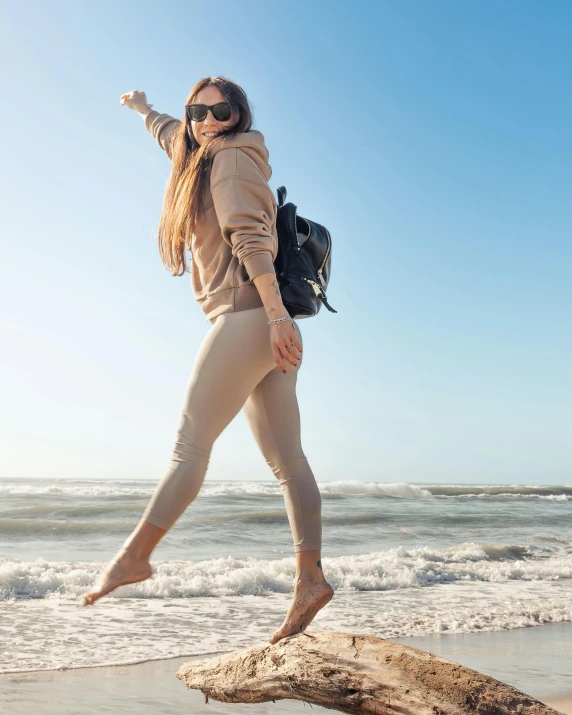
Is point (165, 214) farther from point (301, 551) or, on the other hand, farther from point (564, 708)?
point (564, 708)

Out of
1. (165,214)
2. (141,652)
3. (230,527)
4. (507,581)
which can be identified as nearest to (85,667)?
(141,652)

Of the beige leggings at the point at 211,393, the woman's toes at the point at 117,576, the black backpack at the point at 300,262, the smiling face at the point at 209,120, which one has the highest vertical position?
the smiling face at the point at 209,120

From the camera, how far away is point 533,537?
12.2m

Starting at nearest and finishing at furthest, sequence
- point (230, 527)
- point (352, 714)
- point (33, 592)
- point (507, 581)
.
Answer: point (352, 714), point (33, 592), point (507, 581), point (230, 527)

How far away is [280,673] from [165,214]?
1.83 m

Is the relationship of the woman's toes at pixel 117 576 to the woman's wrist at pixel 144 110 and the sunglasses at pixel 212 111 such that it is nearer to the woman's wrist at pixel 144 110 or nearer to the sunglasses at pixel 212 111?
the sunglasses at pixel 212 111

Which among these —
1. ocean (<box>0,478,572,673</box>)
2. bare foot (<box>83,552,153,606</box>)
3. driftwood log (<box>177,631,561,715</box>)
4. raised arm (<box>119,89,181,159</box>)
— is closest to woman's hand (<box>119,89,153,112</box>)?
raised arm (<box>119,89,181,159</box>)

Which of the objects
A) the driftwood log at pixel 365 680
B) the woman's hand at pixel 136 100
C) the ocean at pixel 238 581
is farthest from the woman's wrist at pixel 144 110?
the ocean at pixel 238 581

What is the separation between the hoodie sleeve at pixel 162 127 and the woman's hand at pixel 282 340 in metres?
1.07

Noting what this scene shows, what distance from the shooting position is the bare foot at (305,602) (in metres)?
2.42

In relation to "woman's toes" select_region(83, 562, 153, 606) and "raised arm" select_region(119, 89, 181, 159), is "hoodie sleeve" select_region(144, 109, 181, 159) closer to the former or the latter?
"raised arm" select_region(119, 89, 181, 159)

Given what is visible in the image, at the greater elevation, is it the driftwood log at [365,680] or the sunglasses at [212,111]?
the sunglasses at [212,111]

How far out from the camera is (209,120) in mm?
2398

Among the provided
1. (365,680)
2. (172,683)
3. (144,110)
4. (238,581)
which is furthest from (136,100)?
(238,581)
